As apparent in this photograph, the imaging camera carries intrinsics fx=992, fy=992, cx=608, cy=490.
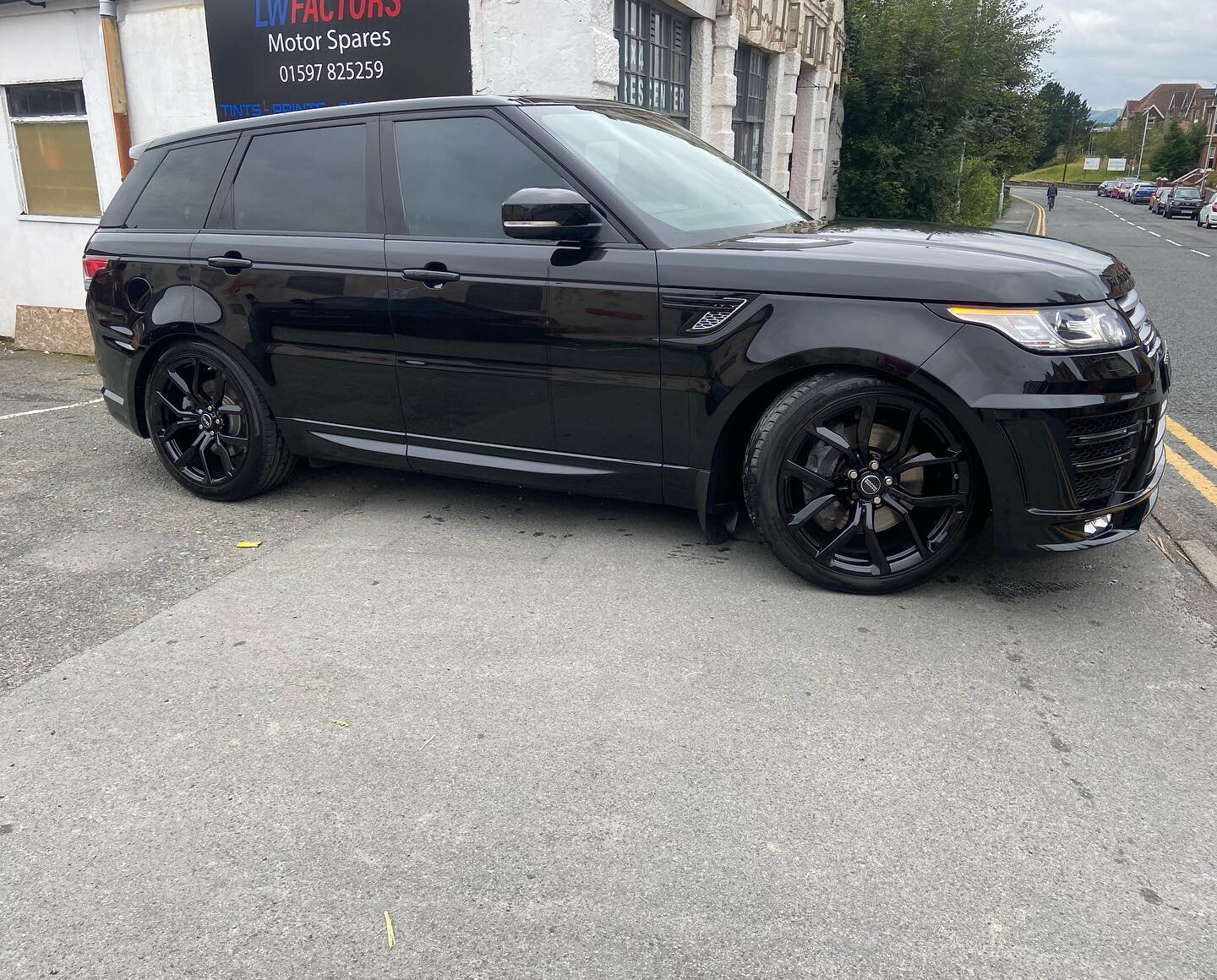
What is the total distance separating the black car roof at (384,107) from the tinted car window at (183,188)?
8 cm

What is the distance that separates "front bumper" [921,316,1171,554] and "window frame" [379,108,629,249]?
1.33 m

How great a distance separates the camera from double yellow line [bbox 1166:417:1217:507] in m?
5.02

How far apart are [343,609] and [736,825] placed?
6.08 feet

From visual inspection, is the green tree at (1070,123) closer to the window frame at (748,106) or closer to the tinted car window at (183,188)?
the window frame at (748,106)

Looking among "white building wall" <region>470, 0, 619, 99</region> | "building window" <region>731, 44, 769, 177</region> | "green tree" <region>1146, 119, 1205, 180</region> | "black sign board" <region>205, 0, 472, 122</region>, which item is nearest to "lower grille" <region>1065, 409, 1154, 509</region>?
"white building wall" <region>470, 0, 619, 99</region>

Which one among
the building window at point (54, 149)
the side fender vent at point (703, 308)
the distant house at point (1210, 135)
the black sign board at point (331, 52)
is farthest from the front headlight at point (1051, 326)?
the distant house at point (1210, 135)

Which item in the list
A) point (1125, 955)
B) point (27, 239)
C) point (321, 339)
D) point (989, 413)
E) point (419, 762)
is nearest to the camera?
point (1125, 955)

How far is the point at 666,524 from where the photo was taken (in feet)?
14.8

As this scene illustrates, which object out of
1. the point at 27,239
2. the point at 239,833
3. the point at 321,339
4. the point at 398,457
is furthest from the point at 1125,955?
the point at 27,239

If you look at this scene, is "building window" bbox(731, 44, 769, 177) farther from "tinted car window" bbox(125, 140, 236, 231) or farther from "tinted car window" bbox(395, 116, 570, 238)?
"tinted car window" bbox(395, 116, 570, 238)

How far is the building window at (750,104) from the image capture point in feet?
43.2

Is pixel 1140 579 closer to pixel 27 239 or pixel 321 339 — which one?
pixel 321 339

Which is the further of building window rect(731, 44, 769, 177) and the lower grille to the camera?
building window rect(731, 44, 769, 177)

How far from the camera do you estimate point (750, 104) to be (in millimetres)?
13945
